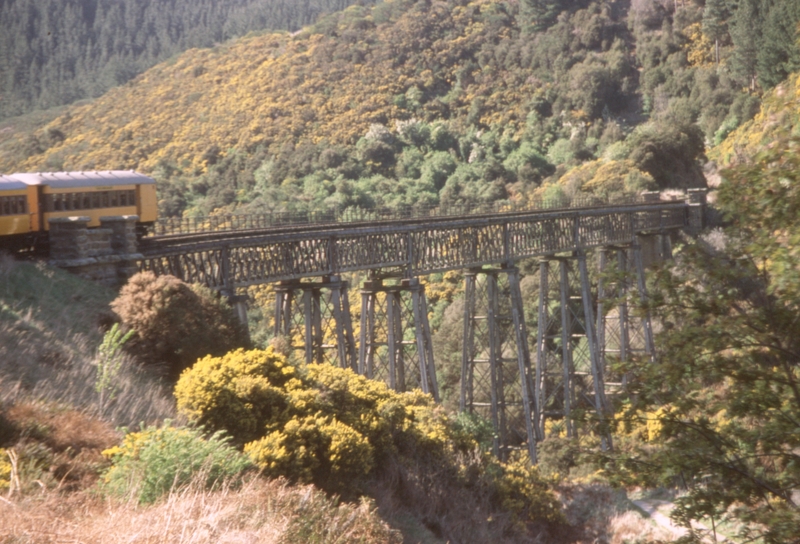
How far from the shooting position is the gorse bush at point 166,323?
41.9ft

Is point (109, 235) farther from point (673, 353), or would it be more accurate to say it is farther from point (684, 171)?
point (684, 171)

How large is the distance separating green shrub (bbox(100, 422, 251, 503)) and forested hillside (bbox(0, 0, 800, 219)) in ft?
125

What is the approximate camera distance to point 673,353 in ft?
30.3

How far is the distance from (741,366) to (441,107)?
60.0 metres

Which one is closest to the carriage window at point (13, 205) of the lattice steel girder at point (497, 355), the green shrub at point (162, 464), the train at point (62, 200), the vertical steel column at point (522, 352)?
the train at point (62, 200)

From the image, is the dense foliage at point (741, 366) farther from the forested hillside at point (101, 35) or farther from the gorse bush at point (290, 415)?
the forested hillside at point (101, 35)

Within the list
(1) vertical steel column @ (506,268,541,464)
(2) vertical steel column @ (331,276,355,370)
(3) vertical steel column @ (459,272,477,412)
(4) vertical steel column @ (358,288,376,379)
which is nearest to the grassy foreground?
(2) vertical steel column @ (331,276,355,370)

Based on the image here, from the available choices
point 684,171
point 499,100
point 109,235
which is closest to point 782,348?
point 109,235

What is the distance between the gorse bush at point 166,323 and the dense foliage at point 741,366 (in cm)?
620

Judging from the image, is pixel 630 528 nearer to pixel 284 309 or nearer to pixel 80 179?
pixel 284 309

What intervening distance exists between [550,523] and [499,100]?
54.4 metres

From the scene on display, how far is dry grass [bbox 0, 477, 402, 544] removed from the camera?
6453 millimetres

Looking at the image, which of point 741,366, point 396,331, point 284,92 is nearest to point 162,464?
point 741,366

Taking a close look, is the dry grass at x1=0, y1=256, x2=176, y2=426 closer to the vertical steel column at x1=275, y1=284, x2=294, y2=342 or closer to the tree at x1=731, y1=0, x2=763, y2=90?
the vertical steel column at x1=275, y1=284, x2=294, y2=342
